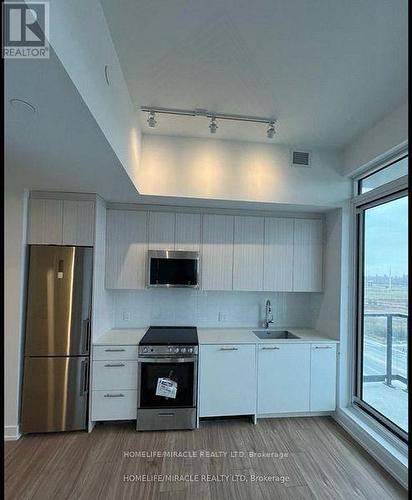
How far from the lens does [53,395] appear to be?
2721mm

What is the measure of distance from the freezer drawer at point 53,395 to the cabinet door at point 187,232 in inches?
63.4

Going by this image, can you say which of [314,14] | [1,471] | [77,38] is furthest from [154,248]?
[1,471]

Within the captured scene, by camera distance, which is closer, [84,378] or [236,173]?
[84,378]

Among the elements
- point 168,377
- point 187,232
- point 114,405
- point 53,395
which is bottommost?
point 114,405

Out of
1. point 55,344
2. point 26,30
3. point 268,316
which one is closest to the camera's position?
point 26,30

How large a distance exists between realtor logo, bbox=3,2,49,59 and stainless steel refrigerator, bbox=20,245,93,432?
82.4 inches

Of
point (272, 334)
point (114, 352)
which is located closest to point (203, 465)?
point (114, 352)

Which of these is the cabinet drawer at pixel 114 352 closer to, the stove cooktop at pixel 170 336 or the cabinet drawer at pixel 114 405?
the stove cooktop at pixel 170 336

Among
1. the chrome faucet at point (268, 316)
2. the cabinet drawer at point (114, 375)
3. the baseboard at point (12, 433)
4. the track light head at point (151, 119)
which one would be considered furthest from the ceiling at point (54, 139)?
the baseboard at point (12, 433)

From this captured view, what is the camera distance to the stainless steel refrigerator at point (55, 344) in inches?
107

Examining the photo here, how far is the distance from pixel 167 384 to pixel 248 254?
67.5 inches

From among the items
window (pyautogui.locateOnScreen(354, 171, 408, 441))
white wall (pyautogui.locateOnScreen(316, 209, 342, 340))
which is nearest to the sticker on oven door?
white wall (pyautogui.locateOnScreen(316, 209, 342, 340))

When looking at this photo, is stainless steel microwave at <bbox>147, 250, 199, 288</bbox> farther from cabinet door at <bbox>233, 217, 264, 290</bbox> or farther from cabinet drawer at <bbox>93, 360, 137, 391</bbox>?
cabinet drawer at <bbox>93, 360, 137, 391</bbox>

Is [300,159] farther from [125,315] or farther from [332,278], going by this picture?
[125,315]
